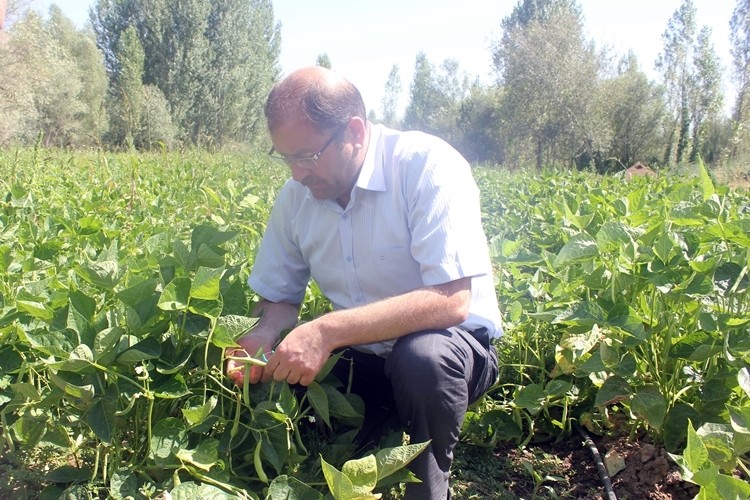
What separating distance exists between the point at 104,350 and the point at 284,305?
771 mm

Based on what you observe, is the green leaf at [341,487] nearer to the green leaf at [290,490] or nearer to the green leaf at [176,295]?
the green leaf at [290,490]

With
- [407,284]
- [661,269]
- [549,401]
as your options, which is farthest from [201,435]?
[661,269]

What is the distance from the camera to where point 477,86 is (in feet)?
141

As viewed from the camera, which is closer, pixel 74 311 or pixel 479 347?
pixel 74 311

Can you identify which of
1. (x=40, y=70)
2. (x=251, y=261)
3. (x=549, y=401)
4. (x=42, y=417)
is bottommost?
(x=549, y=401)

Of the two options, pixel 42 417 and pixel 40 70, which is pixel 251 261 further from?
pixel 40 70

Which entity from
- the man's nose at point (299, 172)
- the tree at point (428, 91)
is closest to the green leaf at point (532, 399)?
the man's nose at point (299, 172)

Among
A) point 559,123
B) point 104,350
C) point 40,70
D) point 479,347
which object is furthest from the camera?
point 559,123

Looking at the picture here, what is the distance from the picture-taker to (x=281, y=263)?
218 centimetres

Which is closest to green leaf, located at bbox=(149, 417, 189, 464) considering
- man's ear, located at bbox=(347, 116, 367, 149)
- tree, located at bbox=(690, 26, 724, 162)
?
man's ear, located at bbox=(347, 116, 367, 149)

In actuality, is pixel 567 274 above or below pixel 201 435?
above

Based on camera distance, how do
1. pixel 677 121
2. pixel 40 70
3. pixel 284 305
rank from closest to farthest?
pixel 284 305
pixel 40 70
pixel 677 121

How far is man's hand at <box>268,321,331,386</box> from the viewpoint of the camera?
1645mm

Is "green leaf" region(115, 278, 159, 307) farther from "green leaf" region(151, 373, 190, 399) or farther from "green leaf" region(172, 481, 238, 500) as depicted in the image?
"green leaf" region(172, 481, 238, 500)
